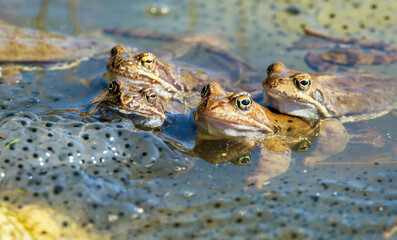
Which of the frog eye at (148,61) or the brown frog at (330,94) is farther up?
the frog eye at (148,61)

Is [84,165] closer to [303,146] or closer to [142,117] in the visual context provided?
[142,117]

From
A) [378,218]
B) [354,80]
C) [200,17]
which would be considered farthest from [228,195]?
[200,17]

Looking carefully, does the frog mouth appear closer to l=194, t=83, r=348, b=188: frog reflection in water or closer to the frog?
l=194, t=83, r=348, b=188: frog reflection in water

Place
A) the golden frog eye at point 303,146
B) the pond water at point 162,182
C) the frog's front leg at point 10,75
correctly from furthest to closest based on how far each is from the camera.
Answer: the frog's front leg at point 10,75
the golden frog eye at point 303,146
the pond water at point 162,182

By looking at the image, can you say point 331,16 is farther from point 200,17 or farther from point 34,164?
point 34,164

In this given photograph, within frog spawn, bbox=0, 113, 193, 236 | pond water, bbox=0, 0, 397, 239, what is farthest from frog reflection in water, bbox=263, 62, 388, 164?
frog spawn, bbox=0, 113, 193, 236

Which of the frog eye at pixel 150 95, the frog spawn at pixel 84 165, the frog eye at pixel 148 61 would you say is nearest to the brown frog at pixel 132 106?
the frog eye at pixel 150 95

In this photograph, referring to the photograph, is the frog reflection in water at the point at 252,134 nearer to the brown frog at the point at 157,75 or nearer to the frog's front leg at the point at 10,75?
the brown frog at the point at 157,75
